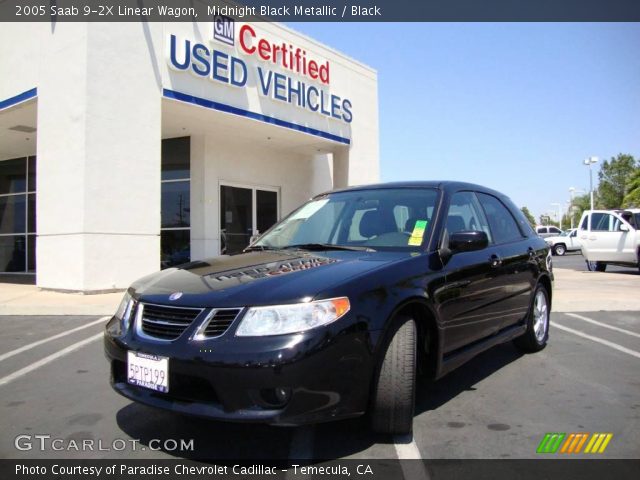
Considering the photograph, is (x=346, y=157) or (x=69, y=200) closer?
(x=69, y=200)

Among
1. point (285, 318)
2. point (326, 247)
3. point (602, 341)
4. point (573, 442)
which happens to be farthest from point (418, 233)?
point (602, 341)

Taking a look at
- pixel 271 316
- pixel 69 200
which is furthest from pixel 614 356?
pixel 69 200

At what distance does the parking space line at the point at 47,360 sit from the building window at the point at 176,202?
849 centimetres

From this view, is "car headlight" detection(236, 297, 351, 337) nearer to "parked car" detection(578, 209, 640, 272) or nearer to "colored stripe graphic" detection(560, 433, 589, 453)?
"colored stripe graphic" detection(560, 433, 589, 453)

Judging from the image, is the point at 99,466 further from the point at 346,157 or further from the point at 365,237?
the point at 346,157

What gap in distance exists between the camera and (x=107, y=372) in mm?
4551

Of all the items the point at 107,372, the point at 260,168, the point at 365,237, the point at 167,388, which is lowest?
the point at 107,372

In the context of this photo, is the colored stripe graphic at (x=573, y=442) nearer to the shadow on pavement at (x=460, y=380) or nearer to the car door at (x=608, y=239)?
the shadow on pavement at (x=460, y=380)

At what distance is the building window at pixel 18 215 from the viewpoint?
1570cm

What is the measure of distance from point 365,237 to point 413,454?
1.53 meters

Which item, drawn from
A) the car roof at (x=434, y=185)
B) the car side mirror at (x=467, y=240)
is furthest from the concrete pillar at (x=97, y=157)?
the car side mirror at (x=467, y=240)

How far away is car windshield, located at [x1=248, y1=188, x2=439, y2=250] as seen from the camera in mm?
3615

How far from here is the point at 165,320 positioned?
9.05 feet

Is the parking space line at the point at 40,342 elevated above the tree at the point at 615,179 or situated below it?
below
